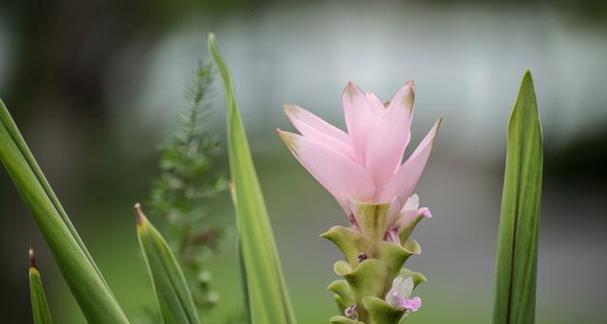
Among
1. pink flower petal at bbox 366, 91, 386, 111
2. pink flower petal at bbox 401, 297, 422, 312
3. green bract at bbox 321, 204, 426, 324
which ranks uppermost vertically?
pink flower petal at bbox 366, 91, 386, 111

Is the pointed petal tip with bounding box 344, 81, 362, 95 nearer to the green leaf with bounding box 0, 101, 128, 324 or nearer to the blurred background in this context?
the green leaf with bounding box 0, 101, 128, 324

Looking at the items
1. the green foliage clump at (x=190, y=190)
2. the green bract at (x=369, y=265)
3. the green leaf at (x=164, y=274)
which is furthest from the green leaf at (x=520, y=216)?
the green foliage clump at (x=190, y=190)

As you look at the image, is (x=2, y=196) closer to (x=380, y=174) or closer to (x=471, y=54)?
(x=380, y=174)

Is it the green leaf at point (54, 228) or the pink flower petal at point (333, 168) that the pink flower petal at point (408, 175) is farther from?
the green leaf at point (54, 228)

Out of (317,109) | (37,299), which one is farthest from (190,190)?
(317,109)

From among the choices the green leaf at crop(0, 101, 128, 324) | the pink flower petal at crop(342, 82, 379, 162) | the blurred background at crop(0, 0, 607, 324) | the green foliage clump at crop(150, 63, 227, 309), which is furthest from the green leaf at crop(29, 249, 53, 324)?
the blurred background at crop(0, 0, 607, 324)
